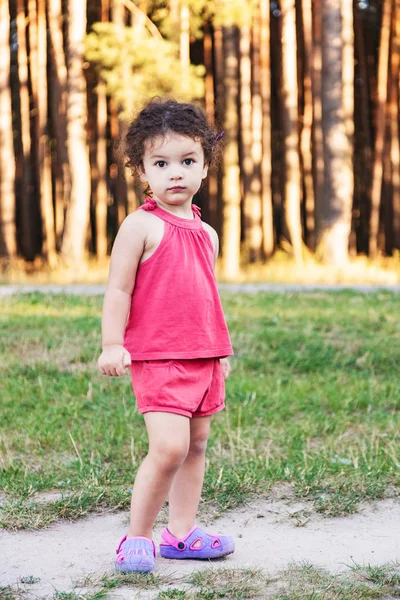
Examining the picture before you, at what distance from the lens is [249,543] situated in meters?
3.52

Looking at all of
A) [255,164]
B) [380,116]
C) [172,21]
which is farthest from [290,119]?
[380,116]

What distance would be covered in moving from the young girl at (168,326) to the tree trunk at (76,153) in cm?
1132

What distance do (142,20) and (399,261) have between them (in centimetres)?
592

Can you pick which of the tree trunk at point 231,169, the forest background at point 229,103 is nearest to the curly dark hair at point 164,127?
the forest background at point 229,103

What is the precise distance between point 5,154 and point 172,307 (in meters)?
12.8

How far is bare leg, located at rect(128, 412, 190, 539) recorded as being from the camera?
3023mm

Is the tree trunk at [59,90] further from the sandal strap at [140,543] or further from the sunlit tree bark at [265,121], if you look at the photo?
the sandal strap at [140,543]

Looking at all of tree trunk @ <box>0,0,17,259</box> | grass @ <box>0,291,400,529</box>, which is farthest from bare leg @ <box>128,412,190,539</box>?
tree trunk @ <box>0,0,17,259</box>

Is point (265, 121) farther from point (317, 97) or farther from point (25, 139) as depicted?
point (25, 139)

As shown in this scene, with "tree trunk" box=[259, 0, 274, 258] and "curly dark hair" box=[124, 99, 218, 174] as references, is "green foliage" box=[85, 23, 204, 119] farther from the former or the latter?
"curly dark hair" box=[124, 99, 218, 174]

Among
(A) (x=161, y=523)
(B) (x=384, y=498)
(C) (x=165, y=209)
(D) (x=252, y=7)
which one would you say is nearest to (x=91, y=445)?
(A) (x=161, y=523)

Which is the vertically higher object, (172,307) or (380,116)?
(380,116)

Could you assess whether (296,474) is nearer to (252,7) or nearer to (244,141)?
(252,7)

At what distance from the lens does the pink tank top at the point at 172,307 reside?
10.2ft
